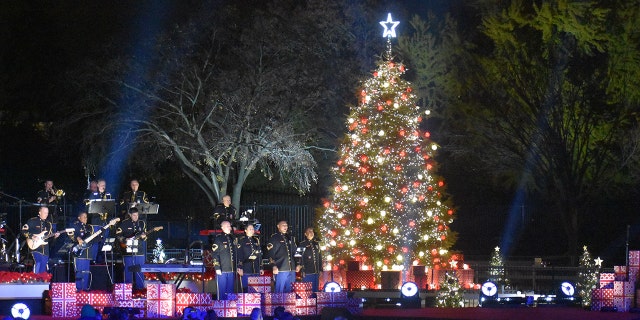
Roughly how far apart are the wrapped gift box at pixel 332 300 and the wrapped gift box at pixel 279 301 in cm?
66

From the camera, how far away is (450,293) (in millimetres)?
28906

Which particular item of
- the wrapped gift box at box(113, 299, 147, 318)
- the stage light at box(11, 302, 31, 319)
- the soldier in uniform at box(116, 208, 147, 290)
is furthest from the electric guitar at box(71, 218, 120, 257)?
the stage light at box(11, 302, 31, 319)

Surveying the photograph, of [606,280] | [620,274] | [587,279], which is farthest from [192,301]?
[587,279]

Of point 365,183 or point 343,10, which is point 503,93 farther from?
point 365,183

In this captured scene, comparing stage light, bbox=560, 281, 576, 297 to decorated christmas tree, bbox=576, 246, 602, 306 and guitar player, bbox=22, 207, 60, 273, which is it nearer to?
decorated christmas tree, bbox=576, 246, 602, 306

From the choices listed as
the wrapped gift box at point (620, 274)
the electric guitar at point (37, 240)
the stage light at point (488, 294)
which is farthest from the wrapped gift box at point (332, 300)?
the electric guitar at point (37, 240)

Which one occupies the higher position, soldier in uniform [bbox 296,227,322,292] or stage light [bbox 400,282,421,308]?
soldier in uniform [bbox 296,227,322,292]

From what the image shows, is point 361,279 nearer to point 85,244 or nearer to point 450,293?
point 450,293

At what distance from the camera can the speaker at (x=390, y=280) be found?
29594mm

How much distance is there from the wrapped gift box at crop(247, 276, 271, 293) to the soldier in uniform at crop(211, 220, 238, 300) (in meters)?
0.91

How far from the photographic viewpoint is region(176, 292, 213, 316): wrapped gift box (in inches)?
922

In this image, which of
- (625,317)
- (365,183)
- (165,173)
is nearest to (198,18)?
(165,173)

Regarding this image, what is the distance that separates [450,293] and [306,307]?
5886mm

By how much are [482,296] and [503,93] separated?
1543 centimetres
